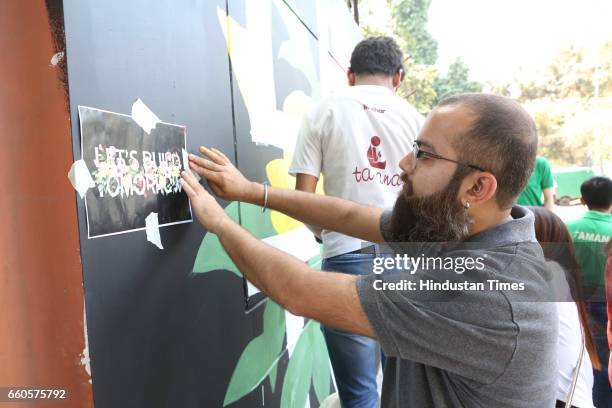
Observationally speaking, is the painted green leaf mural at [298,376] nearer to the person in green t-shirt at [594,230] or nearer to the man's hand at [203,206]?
the man's hand at [203,206]

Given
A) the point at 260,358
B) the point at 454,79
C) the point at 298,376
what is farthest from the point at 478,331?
the point at 454,79

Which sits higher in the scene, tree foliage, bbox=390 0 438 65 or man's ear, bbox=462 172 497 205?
tree foliage, bbox=390 0 438 65

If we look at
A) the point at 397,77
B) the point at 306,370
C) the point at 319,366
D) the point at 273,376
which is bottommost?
the point at 319,366

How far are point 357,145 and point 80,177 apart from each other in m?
1.37

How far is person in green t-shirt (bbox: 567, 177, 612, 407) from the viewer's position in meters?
2.25

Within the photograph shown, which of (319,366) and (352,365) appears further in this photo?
(319,366)

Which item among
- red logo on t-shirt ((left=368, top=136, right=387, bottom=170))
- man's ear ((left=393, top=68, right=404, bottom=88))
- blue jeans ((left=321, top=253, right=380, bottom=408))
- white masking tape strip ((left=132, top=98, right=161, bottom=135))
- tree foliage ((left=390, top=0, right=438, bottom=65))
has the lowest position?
blue jeans ((left=321, top=253, right=380, bottom=408))

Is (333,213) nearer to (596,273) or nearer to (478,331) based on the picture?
(478,331)

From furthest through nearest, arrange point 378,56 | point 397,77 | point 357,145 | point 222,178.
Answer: point 397,77 → point 378,56 → point 357,145 → point 222,178

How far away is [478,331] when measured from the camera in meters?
1.03

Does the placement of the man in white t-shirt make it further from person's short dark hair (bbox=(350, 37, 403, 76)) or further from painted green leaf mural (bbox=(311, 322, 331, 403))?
painted green leaf mural (bbox=(311, 322, 331, 403))

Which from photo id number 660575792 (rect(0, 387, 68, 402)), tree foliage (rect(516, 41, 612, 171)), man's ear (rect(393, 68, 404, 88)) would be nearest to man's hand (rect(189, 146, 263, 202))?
photo id number 660575792 (rect(0, 387, 68, 402))

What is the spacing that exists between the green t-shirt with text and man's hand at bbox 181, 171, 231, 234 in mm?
1714

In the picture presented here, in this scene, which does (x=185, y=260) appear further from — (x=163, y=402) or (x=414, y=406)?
(x=414, y=406)
